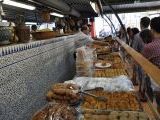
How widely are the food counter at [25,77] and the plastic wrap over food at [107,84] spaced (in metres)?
0.29

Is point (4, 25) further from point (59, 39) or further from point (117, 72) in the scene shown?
point (117, 72)

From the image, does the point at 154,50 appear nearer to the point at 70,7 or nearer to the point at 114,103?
the point at 114,103

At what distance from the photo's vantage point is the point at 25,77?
1.56 meters

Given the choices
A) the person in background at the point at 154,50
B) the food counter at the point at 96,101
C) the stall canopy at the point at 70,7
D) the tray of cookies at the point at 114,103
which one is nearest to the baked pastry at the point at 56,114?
→ the food counter at the point at 96,101

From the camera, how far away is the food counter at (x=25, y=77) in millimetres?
1281

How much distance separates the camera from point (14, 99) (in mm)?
1384

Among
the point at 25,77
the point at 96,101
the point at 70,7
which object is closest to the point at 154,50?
the point at 96,101

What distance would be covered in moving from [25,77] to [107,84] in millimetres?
779

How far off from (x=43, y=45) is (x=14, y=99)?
72 centimetres

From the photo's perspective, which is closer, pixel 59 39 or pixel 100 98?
pixel 100 98

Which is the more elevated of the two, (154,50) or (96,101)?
(154,50)

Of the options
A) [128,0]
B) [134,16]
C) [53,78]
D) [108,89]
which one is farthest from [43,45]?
[134,16]

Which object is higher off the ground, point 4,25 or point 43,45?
point 4,25

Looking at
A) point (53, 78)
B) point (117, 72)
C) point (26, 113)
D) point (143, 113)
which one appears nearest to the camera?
point (143, 113)
